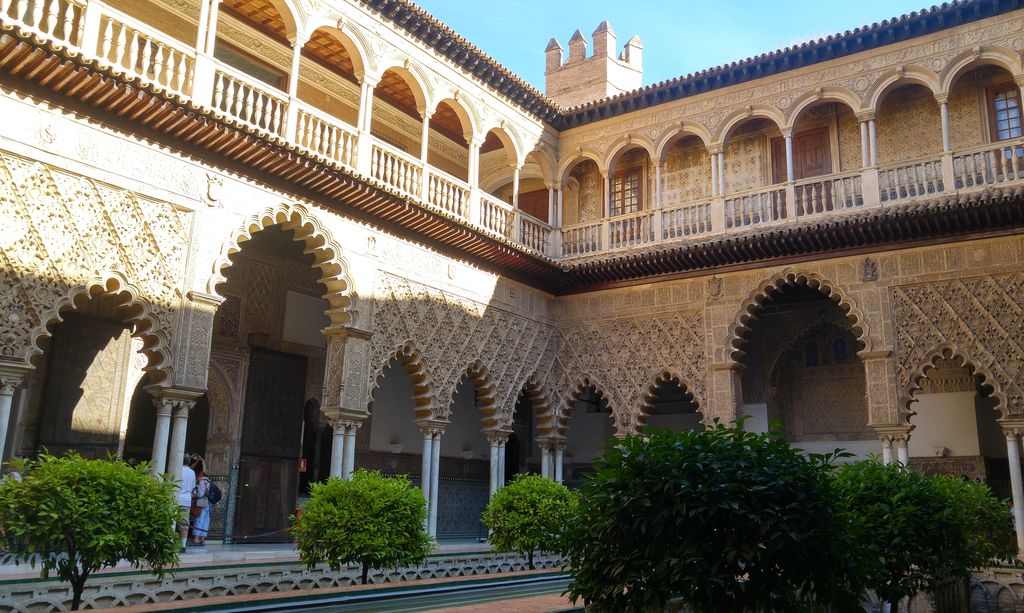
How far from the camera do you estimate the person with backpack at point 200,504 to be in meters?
10.7

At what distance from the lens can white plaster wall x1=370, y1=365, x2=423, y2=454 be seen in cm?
1405

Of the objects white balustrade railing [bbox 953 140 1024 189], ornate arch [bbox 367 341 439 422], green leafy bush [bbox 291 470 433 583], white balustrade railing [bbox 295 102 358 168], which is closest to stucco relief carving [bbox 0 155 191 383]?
white balustrade railing [bbox 295 102 358 168]

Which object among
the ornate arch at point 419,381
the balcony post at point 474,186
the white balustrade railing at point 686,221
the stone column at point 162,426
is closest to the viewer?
the stone column at point 162,426

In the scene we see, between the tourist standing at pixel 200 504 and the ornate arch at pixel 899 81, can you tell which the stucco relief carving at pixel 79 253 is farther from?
the ornate arch at pixel 899 81

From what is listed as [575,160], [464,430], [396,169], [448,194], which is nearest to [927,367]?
[575,160]

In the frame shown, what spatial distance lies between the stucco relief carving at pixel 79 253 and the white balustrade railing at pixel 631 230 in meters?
7.18

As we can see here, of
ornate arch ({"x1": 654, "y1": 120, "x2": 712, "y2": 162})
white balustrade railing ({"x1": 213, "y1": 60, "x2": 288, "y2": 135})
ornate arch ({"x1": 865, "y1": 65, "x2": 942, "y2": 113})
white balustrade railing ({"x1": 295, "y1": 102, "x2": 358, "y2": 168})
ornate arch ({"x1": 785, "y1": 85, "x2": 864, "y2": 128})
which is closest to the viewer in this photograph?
white balustrade railing ({"x1": 213, "y1": 60, "x2": 288, "y2": 135})

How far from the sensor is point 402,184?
→ 1176 centimetres

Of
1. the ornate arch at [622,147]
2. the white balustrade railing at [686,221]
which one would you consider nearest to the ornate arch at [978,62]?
the white balustrade railing at [686,221]

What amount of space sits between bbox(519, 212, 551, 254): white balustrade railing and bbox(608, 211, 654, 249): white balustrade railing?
114 centimetres

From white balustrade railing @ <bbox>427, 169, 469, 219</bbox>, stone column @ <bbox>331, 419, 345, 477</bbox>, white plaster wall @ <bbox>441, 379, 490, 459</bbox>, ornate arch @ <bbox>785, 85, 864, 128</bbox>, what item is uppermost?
ornate arch @ <bbox>785, 85, 864, 128</bbox>

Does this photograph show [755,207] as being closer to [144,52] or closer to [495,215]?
[495,215]

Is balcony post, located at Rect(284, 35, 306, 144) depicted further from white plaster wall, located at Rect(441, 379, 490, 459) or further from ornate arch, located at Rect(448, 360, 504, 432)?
white plaster wall, located at Rect(441, 379, 490, 459)

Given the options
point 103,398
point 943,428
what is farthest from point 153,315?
point 943,428
